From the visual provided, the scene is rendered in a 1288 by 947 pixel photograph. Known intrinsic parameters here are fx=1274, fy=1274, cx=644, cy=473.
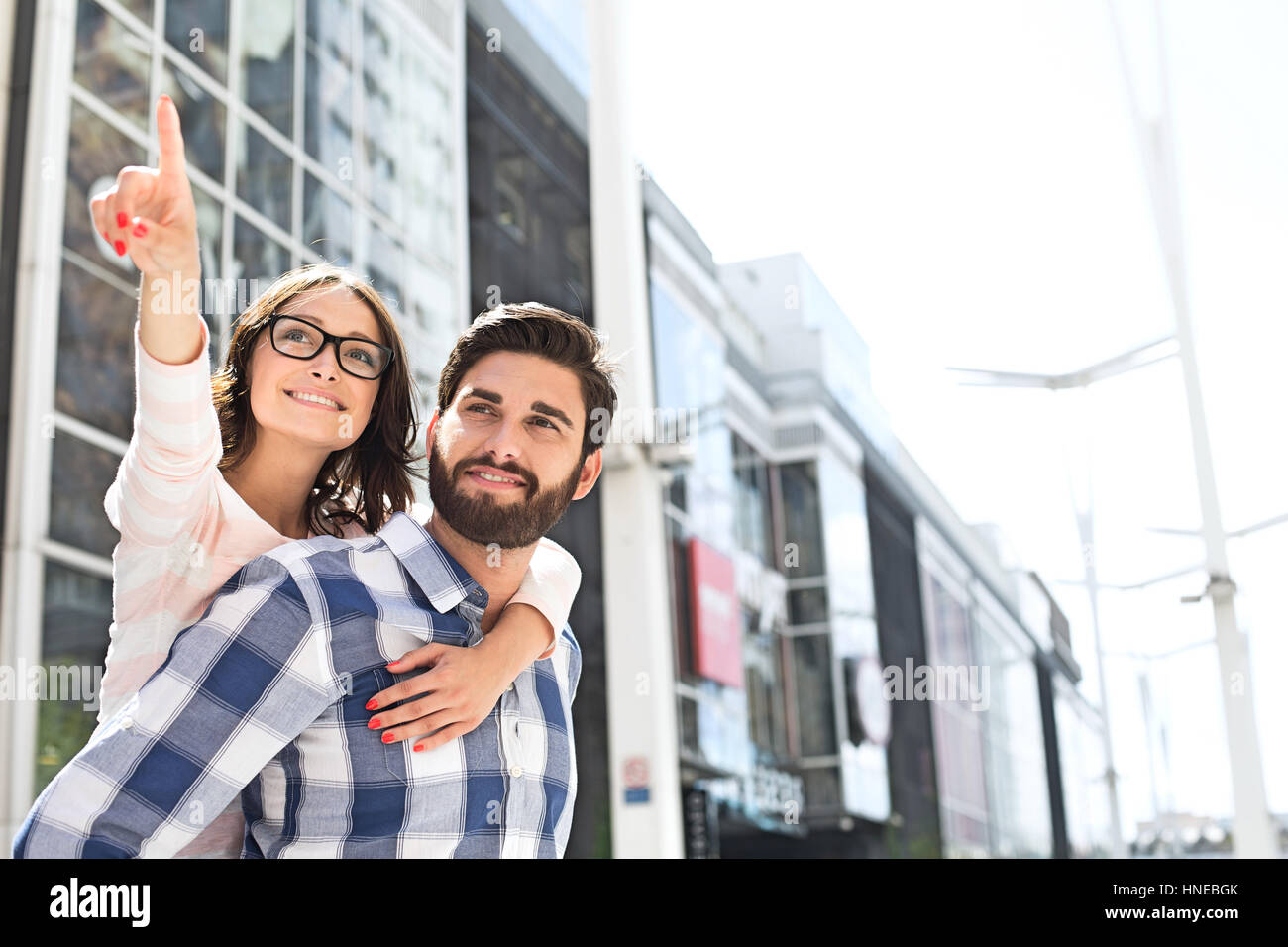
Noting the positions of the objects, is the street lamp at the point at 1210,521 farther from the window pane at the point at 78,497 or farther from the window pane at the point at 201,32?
the window pane at the point at 78,497

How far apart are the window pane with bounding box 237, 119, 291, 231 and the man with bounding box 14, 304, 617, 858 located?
12.7 feet

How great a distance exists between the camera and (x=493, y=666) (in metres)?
1.69

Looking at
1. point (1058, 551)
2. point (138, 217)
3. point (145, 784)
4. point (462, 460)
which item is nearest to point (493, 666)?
point (462, 460)

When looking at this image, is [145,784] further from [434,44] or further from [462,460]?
[434,44]

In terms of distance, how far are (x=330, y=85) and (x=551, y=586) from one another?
4.60 m

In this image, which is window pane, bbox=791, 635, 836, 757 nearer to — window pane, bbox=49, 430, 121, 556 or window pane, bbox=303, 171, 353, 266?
window pane, bbox=303, 171, 353, 266

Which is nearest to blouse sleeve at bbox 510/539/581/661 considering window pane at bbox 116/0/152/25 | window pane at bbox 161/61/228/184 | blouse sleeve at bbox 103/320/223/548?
blouse sleeve at bbox 103/320/223/548

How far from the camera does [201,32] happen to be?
5191 millimetres

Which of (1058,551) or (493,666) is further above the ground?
(1058,551)

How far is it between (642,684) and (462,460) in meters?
3.99

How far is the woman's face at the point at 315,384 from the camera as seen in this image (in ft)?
5.66

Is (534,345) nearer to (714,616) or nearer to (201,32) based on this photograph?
(201,32)

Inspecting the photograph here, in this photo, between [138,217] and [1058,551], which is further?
[1058,551]

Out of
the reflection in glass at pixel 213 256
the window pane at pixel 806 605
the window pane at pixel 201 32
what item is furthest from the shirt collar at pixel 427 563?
the window pane at pixel 806 605
